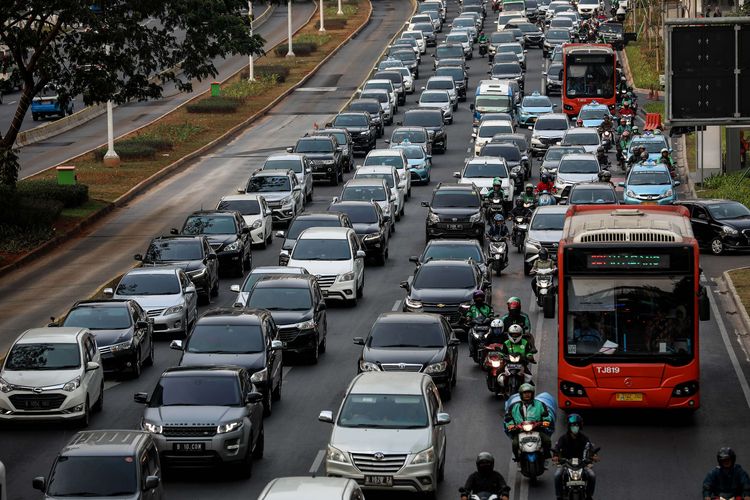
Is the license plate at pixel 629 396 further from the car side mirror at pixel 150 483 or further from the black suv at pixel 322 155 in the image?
the black suv at pixel 322 155

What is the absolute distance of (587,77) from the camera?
71.2 meters

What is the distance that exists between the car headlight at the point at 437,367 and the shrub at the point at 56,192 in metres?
26.2

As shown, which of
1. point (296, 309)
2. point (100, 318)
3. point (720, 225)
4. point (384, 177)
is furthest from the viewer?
point (384, 177)

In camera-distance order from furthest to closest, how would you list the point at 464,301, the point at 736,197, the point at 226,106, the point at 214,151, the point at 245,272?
the point at 226,106 → the point at 214,151 → the point at 736,197 → the point at 245,272 → the point at 464,301

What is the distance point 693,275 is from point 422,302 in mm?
9611

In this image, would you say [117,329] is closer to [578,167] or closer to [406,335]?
[406,335]

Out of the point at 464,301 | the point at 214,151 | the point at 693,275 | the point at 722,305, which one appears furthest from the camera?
the point at 214,151

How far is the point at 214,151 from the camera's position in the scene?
69438 mm

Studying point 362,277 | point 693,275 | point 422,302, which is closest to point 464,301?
point 422,302

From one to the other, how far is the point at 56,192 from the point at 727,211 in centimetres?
2135

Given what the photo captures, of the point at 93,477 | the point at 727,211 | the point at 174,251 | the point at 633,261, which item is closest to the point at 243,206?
the point at 174,251

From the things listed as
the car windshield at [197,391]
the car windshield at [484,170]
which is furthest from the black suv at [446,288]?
the car windshield at [484,170]

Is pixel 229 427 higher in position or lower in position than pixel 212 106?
higher

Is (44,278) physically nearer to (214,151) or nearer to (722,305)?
(722,305)
